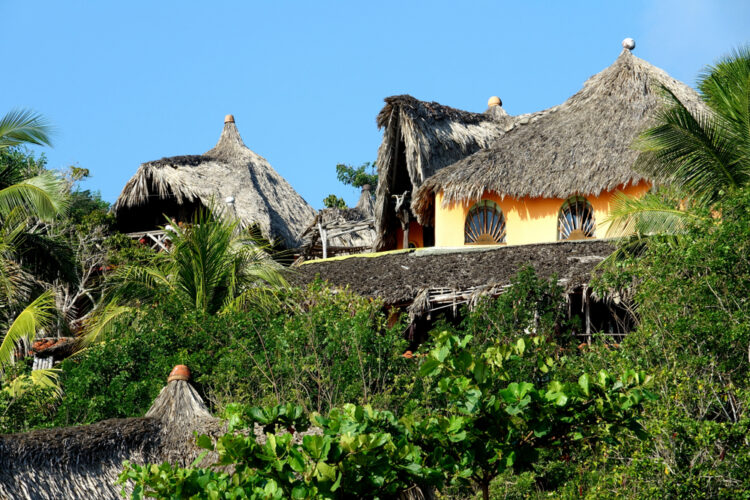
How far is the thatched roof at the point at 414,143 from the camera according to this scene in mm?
16578

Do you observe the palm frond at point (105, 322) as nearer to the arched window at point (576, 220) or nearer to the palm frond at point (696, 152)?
the palm frond at point (696, 152)

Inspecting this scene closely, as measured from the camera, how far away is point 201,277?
1116cm

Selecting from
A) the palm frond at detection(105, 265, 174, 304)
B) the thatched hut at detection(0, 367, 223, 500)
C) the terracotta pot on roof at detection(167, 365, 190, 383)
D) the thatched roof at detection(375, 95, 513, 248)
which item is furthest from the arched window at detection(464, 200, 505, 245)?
the thatched hut at detection(0, 367, 223, 500)

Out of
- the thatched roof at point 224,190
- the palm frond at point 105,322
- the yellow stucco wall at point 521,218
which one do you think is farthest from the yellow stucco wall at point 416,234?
the palm frond at point 105,322

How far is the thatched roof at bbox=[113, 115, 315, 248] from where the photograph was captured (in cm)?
2070

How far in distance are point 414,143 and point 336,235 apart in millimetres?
3825

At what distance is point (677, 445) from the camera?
22.3 ft

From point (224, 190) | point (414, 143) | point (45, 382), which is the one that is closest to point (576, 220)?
point (414, 143)

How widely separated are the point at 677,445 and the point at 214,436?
3407 mm

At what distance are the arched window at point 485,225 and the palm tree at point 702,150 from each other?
4.90 metres

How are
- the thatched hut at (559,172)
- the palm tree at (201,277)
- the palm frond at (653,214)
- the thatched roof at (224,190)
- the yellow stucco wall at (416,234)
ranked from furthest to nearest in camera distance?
1. the thatched roof at (224,190)
2. the yellow stucco wall at (416,234)
3. the thatched hut at (559,172)
4. the palm tree at (201,277)
5. the palm frond at (653,214)

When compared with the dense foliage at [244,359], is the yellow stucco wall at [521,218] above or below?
above

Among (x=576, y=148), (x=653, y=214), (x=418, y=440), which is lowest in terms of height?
(x=418, y=440)

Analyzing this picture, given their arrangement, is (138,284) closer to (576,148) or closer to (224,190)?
(576,148)
